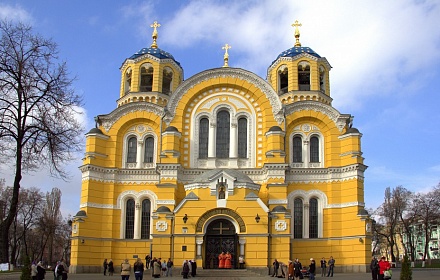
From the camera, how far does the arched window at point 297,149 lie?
39828mm

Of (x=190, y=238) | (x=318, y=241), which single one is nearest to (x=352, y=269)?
(x=318, y=241)

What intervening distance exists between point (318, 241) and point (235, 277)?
9.64m

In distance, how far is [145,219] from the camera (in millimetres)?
39125

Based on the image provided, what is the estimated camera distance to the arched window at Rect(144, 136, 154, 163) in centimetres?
4031

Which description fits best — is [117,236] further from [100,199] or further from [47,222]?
[47,222]

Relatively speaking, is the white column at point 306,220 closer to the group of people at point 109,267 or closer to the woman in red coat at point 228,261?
the woman in red coat at point 228,261

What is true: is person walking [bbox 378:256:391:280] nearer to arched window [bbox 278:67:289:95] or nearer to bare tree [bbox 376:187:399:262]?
arched window [bbox 278:67:289:95]

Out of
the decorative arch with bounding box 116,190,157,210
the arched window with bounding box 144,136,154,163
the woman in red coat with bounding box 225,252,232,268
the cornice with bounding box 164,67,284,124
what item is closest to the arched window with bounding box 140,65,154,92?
the cornice with bounding box 164,67,284,124

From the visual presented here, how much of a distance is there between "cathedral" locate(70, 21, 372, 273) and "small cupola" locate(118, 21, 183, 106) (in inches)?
6.5

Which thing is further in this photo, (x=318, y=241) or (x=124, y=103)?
(x=124, y=103)

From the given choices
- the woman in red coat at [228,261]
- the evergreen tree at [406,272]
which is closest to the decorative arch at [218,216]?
the woman in red coat at [228,261]

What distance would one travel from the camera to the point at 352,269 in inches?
1437

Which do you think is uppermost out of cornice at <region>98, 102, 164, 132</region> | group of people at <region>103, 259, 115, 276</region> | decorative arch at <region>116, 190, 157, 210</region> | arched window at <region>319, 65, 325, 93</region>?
arched window at <region>319, 65, 325, 93</region>

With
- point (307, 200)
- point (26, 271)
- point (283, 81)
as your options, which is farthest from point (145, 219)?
point (26, 271)
